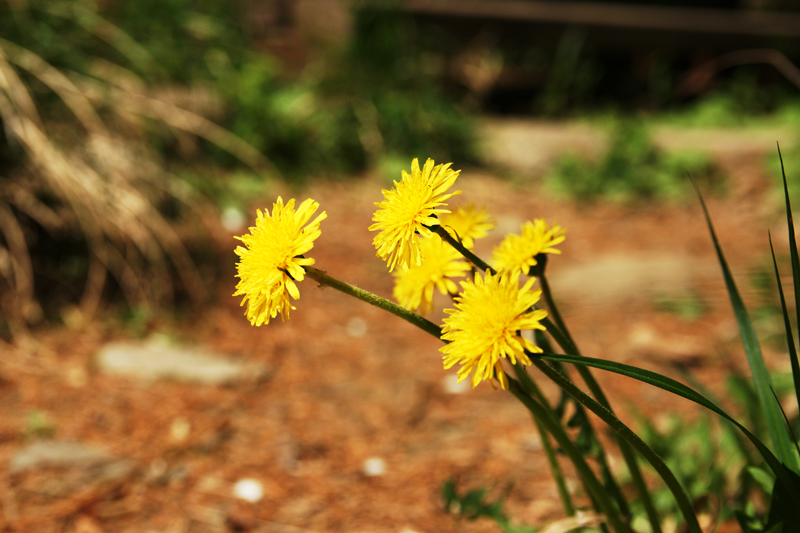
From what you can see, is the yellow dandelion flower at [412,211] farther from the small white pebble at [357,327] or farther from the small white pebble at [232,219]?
the small white pebble at [232,219]

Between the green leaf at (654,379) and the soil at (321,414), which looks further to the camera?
the soil at (321,414)

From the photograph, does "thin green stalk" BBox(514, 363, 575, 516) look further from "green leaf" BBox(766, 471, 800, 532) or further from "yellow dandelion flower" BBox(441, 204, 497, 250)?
"green leaf" BBox(766, 471, 800, 532)

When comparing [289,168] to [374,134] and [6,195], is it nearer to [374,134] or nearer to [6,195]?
[374,134]

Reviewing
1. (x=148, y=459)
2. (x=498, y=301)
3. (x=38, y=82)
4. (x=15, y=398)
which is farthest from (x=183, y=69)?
(x=498, y=301)

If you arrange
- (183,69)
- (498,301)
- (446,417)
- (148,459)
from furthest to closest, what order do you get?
(183,69) → (446,417) → (148,459) → (498,301)

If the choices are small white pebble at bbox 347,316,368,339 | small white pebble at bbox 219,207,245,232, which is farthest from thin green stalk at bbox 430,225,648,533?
small white pebble at bbox 219,207,245,232

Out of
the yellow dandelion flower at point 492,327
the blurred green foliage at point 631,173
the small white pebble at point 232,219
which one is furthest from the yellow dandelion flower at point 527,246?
the blurred green foliage at point 631,173

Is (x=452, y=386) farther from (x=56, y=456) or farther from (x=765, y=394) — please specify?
(x=765, y=394)
